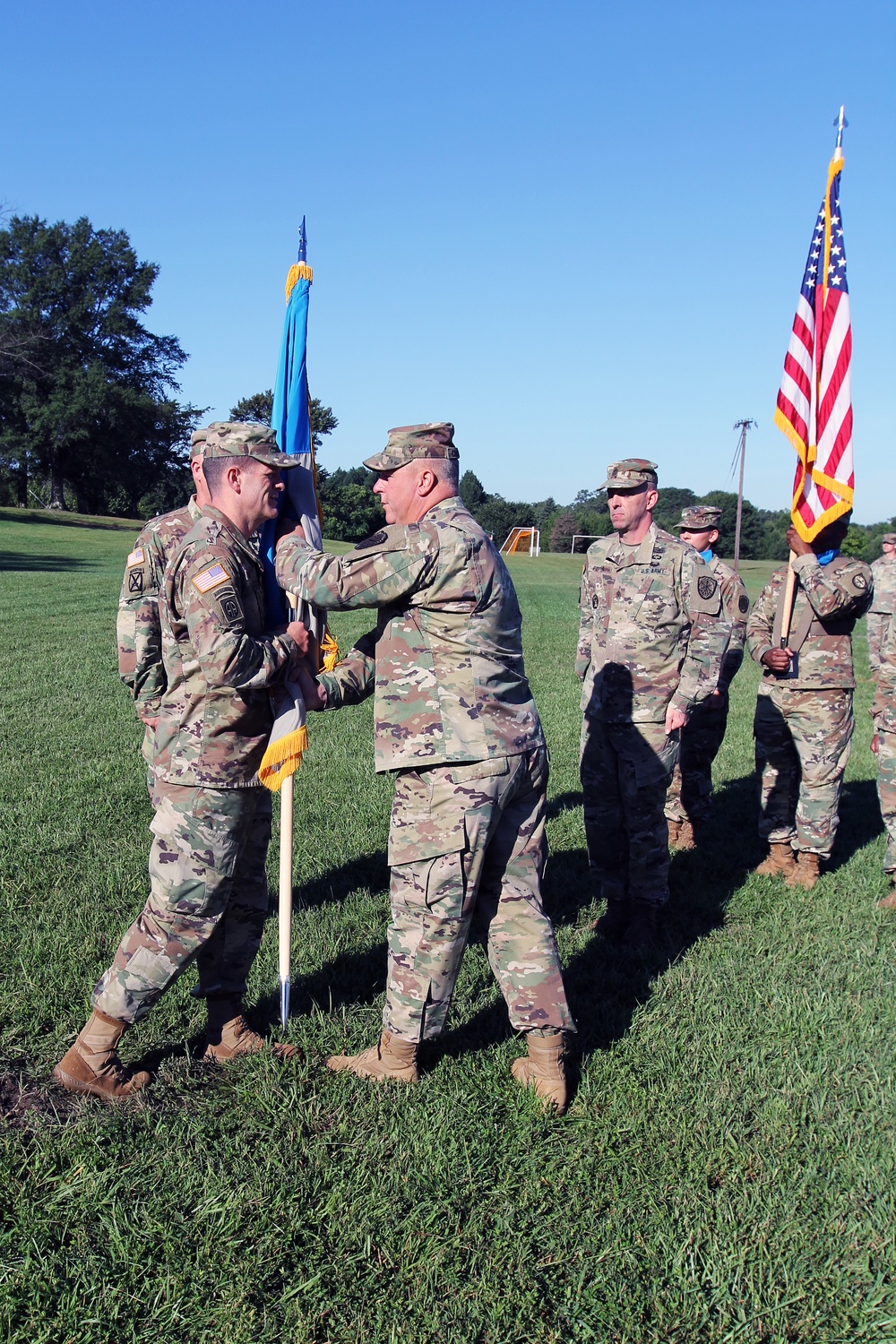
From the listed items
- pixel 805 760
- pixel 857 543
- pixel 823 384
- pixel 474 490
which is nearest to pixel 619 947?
pixel 805 760

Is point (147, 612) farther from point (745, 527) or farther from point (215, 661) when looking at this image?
point (745, 527)

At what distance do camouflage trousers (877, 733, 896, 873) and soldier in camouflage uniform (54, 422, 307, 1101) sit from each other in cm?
469

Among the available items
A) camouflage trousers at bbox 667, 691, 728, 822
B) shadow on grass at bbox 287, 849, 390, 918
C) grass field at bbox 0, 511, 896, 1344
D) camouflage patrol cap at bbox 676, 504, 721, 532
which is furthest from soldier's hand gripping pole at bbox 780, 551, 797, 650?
shadow on grass at bbox 287, 849, 390, 918

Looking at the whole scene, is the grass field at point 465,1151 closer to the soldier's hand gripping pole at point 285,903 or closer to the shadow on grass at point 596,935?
the shadow on grass at point 596,935

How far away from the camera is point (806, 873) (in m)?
6.78

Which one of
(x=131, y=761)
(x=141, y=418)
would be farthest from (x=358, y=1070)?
(x=141, y=418)

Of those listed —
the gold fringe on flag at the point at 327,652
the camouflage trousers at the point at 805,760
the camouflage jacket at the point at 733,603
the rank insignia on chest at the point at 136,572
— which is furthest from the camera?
the camouflage jacket at the point at 733,603

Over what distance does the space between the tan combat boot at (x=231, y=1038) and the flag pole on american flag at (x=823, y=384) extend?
179 inches

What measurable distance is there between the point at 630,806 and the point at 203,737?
2.90 meters

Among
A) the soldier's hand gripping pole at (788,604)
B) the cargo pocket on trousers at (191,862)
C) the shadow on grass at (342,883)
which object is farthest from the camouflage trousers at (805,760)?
the cargo pocket on trousers at (191,862)

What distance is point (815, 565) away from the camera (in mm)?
6738

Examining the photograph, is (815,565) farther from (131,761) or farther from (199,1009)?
(131,761)

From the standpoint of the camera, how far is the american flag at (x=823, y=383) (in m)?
6.43

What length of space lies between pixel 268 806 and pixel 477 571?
1332 millimetres
